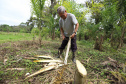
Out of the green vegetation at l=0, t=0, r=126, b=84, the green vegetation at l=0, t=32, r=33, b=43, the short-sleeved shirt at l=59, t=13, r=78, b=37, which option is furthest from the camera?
the green vegetation at l=0, t=32, r=33, b=43

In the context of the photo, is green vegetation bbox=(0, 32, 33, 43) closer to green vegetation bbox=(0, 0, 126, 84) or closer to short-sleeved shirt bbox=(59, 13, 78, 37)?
green vegetation bbox=(0, 0, 126, 84)

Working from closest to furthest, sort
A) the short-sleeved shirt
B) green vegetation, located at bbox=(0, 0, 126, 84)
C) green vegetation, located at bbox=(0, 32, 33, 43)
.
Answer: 1. green vegetation, located at bbox=(0, 0, 126, 84)
2. the short-sleeved shirt
3. green vegetation, located at bbox=(0, 32, 33, 43)

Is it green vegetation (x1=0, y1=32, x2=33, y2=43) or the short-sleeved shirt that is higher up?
the short-sleeved shirt

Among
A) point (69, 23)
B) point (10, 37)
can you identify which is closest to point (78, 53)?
point (69, 23)

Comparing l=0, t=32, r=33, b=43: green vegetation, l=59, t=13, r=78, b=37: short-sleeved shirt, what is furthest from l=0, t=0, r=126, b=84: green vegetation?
l=59, t=13, r=78, b=37: short-sleeved shirt

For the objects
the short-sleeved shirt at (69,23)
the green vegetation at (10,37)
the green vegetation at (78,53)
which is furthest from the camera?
the green vegetation at (10,37)

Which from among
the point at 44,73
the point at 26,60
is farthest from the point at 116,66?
the point at 26,60

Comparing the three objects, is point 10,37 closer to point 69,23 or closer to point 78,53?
point 78,53

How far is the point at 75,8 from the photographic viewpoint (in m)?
5.00

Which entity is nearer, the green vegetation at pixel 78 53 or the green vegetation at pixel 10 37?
the green vegetation at pixel 78 53

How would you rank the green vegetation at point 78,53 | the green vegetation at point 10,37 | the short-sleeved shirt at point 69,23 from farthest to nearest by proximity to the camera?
the green vegetation at point 10,37 → the short-sleeved shirt at point 69,23 → the green vegetation at point 78,53

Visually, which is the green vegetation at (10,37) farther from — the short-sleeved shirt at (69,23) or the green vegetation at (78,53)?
the short-sleeved shirt at (69,23)

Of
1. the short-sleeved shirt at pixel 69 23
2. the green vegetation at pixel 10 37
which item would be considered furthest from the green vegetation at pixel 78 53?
Result: the short-sleeved shirt at pixel 69 23


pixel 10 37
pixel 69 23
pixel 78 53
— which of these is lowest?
pixel 78 53
